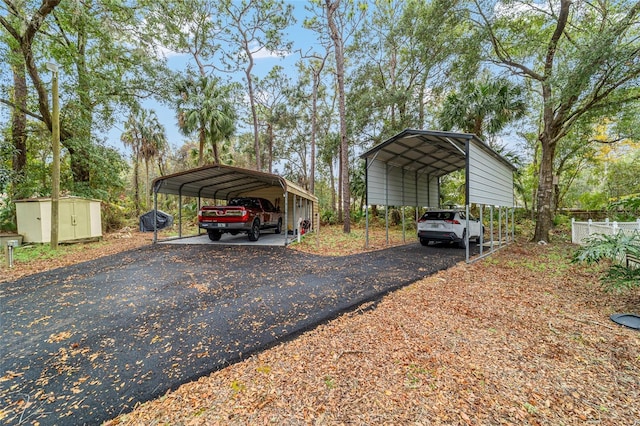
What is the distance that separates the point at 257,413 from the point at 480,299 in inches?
151

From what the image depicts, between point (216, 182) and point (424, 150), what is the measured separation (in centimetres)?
839

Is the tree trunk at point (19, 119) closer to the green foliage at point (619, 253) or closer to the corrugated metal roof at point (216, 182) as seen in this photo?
the corrugated metal roof at point (216, 182)

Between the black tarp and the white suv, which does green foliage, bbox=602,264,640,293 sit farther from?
the black tarp

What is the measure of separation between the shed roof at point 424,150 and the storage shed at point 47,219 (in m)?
10.8

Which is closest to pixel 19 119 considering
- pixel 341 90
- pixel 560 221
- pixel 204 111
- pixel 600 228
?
pixel 204 111

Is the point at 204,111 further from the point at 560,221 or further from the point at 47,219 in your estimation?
the point at 560,221

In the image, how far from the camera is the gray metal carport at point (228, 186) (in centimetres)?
898

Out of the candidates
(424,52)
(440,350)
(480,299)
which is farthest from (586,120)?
(440,350)

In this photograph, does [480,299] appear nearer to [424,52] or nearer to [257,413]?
[257,413]

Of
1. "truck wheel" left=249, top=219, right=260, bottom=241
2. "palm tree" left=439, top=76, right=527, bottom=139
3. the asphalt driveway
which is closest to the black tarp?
"truck wheel" left=249, top=219, right=260, bottom=241

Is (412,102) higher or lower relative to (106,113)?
higher

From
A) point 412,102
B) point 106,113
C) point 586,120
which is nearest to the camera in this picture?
point 586,120

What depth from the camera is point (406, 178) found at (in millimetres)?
11609

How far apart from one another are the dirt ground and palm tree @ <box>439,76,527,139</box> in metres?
10.1
